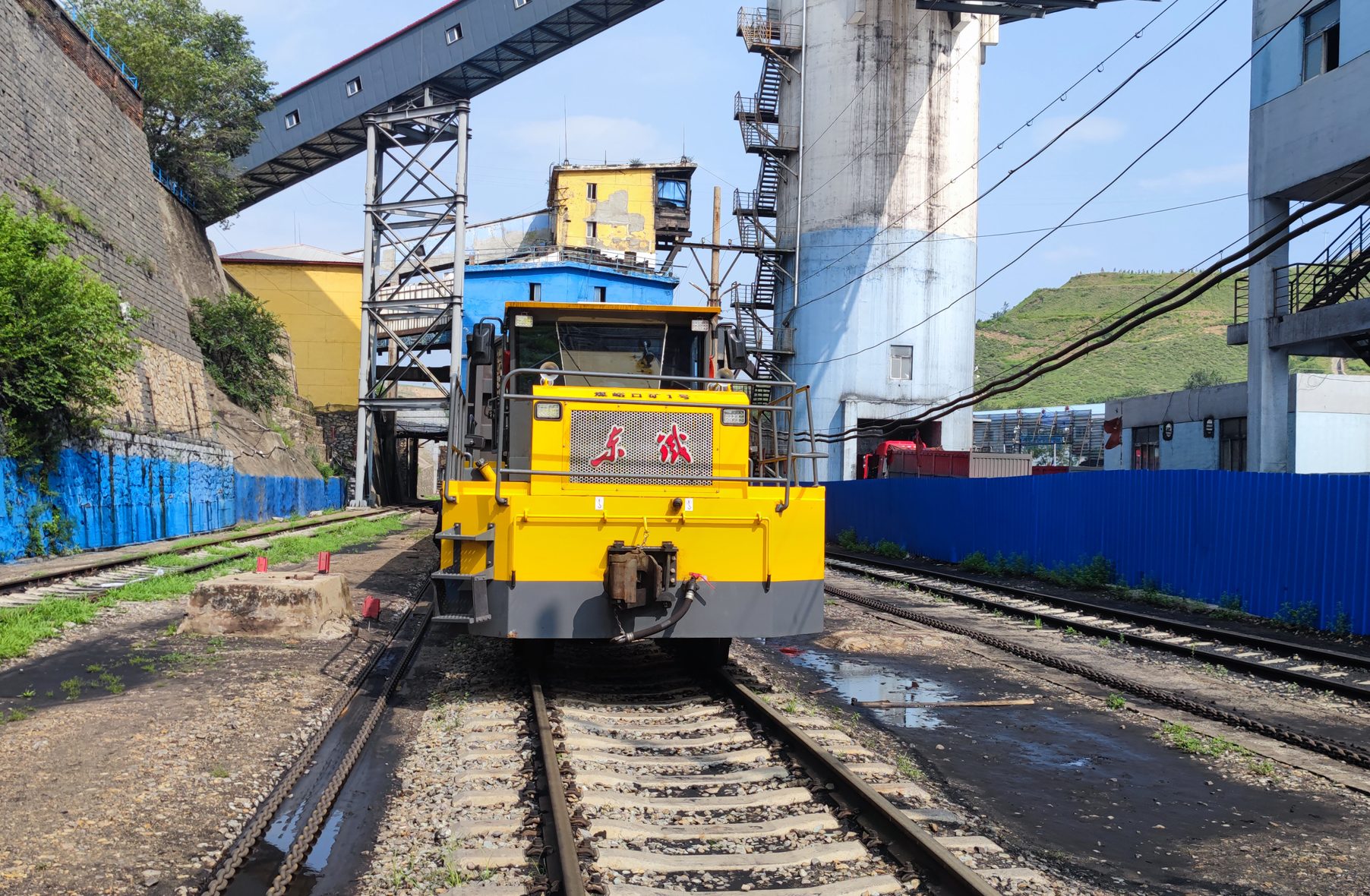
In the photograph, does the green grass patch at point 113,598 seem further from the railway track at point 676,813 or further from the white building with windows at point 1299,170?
the white building with windows at point 1299,170

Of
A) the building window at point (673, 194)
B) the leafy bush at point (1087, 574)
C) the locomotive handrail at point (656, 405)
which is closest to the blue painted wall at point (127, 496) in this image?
the locomotive handrail at point (656, 405)

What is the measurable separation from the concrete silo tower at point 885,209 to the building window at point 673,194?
20806 millimetres

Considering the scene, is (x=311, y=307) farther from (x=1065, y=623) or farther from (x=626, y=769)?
(x=626, y=769)

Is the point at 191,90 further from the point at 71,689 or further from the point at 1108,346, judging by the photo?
the point at 1108,346

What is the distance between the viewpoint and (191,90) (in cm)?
4150

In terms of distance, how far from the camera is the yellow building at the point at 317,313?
175ft

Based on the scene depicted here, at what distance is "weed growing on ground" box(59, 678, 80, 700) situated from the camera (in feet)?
26.6

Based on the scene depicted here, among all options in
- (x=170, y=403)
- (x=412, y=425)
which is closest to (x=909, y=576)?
(x=170, y=403)

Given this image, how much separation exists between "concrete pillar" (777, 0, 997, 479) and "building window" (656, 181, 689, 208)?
2175 cm

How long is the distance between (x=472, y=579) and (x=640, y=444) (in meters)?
1.63

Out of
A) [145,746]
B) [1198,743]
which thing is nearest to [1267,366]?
[1198,743]

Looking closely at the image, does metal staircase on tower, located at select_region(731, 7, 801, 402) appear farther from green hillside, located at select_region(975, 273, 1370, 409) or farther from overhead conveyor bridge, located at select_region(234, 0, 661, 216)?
green hillside, located at select_region(975, 273, 1370, 409)

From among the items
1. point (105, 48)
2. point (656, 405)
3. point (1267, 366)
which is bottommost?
point (656, 405)

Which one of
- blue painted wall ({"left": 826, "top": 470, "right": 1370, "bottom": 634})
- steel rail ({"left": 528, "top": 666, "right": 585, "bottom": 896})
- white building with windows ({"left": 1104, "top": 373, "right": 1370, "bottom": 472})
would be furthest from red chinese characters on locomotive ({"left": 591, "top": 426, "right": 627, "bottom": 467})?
white building with windows ({"left": 1104, "top": 373, "right": 1370, "bottom": 472})
